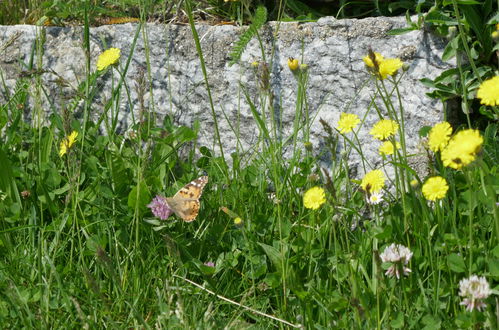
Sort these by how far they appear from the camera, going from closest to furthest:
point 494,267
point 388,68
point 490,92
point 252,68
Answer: point 490,92 < point 494,267 < point 388,68 < point 252,68

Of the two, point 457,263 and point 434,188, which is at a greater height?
point 434,188

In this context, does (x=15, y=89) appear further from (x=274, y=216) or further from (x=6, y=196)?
(x=274, y=216)

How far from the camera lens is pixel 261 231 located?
244 cm

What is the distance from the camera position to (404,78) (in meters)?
2.94

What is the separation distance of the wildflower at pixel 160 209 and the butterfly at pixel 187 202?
0.06 m

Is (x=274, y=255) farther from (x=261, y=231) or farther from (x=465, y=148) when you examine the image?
(x=465, y=148)

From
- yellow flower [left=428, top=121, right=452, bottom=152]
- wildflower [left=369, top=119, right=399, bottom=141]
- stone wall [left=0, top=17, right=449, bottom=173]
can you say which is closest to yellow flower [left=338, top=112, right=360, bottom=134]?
wildflower [left=369, top=119, right=399, bottom=141]

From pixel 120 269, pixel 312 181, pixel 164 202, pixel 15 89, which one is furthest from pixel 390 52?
pixel 15 89

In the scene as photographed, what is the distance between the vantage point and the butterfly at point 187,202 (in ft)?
7.72

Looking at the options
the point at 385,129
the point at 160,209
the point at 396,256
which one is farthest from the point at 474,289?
the point at 160,209

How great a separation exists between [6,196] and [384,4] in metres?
1.73

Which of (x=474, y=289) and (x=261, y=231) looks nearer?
(x=474, y=289)

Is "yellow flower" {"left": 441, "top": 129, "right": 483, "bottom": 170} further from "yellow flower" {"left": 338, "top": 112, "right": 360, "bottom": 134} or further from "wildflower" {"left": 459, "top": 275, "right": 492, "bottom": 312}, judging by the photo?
"yellow flower" {"left": 338, "top": 112, "right": 360, "bottom": 134}

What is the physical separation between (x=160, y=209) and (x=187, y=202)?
0.12 metres
